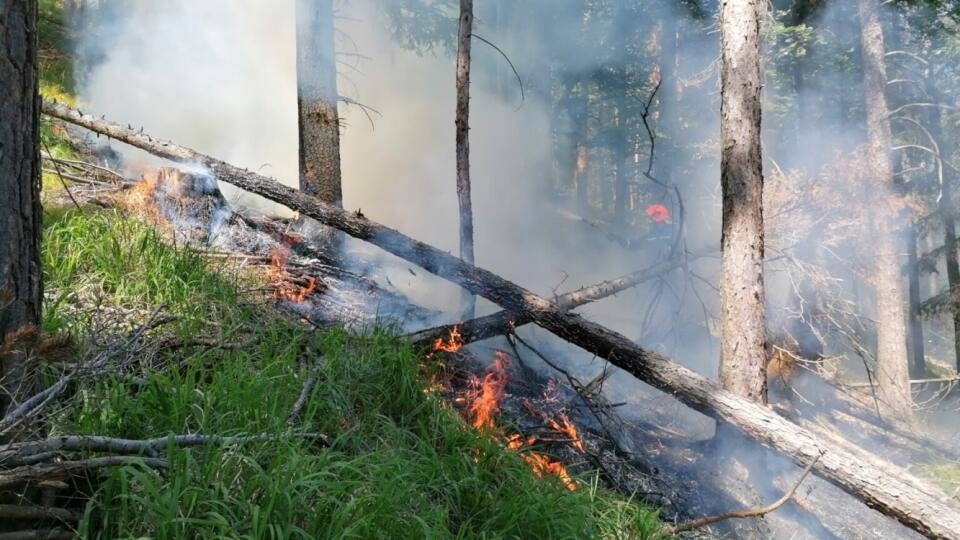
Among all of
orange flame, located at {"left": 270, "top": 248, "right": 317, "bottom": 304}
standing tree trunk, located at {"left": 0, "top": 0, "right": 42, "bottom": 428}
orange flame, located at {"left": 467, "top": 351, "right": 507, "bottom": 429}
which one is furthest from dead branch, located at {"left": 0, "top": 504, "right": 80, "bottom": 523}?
orange flame, located at {"left": 270, "top": 248, "right": 317, "bottom": 304}

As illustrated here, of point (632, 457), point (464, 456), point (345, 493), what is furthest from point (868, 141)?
point (345, 493)

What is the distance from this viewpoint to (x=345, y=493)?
248 centimetres

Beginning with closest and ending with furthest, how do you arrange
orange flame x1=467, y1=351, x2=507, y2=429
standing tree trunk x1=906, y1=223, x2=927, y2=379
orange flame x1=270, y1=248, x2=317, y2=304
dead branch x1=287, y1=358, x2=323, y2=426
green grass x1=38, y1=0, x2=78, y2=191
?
dead branch x1=287, y1=358, x2=323, y2=426, orange flame x1=467, y1=351, x2=507, y2=429, orange flame x1=270, y1=248, x2=317, y2=304, green grass x1=38, y1=0, x2=78, y2=191, standing tree trunk x1=906, y1=223, x2=927, y2=379

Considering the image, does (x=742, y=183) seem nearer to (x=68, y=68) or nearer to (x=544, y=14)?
(x=68, y=68)

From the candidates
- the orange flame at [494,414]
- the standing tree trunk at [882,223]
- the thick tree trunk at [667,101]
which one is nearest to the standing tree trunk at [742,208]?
the orange flame at [494,414]

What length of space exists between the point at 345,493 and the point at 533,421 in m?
2.50

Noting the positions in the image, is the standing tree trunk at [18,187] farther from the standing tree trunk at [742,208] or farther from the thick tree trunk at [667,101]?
the thick tree trunk at [667,101]

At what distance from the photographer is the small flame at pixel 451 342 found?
4796 millimetres

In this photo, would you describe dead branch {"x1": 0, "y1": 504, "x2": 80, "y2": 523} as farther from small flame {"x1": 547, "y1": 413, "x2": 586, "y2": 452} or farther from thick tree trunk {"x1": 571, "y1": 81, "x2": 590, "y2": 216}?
thick tree trunk {"x1": 571, "y1": 81, "x2": 590, "y2": 216}

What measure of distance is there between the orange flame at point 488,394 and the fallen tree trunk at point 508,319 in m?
0.26

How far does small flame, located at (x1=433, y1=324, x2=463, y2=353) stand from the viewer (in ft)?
15.7

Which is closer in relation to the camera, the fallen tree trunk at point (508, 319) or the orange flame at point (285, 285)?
the fallen tree trunk at point (508, 319)

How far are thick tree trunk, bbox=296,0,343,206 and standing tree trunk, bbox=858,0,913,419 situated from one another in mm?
8649

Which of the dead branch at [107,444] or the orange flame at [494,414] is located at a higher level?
the dead branch at [107,444]
